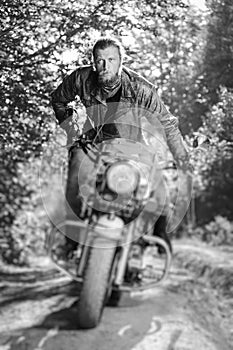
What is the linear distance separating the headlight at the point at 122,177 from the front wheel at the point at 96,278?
0.35 metres

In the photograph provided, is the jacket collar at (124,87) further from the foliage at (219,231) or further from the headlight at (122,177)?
the foliage at (219,231)

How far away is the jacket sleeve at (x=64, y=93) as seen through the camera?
6.66 feet

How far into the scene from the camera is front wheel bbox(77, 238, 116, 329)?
9.64ft

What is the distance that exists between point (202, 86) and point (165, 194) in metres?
1.00

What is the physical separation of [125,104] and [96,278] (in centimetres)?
119

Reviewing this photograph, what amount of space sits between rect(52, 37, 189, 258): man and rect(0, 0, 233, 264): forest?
0.45ft

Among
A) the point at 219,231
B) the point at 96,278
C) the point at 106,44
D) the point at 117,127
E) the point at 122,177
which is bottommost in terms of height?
the point at 96,278

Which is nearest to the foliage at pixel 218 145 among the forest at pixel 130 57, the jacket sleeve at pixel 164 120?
the forest at pixel 130 57

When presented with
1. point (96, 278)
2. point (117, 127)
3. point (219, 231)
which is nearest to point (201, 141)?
point (117, 127)

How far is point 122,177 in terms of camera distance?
266 centimetres

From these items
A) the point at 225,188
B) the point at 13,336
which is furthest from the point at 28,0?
the point at 225,188

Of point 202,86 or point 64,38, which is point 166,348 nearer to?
point 202,86

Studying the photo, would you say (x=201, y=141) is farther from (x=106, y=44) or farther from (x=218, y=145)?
(x=106, y=44)

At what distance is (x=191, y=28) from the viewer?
7.52 feet
